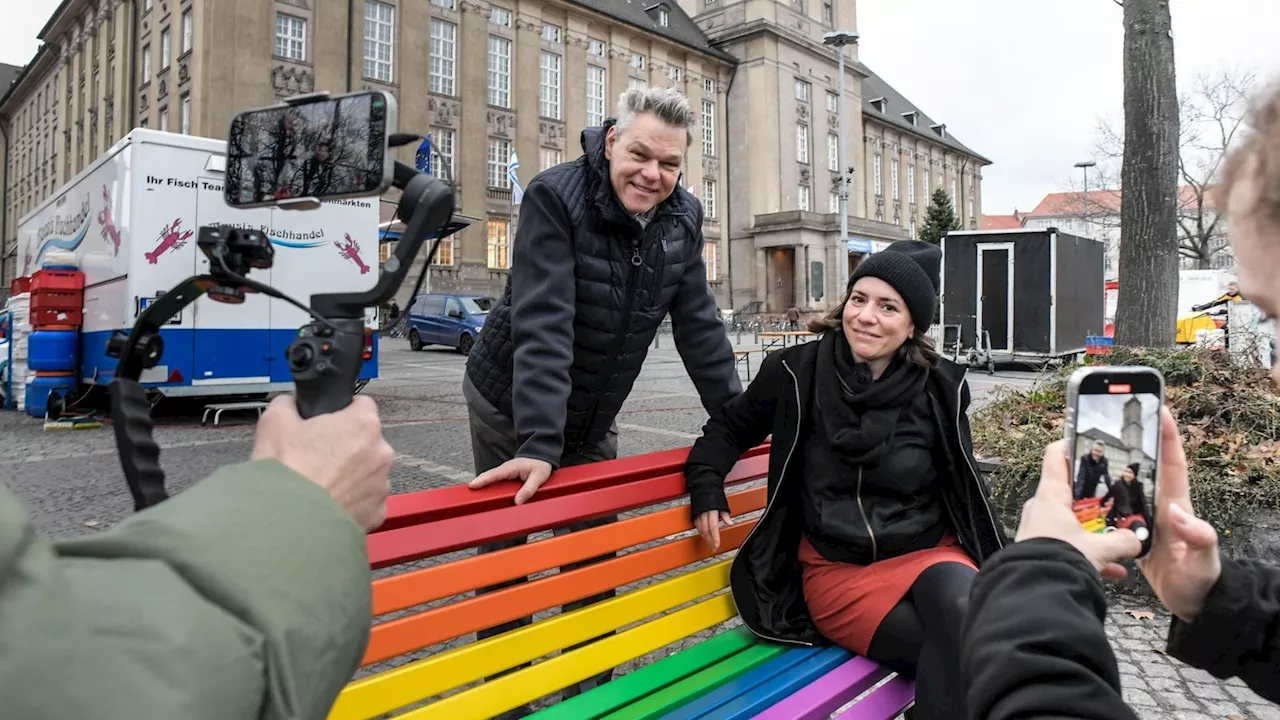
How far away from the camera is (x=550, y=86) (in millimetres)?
38094

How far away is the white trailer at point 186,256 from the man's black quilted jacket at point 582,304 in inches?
252

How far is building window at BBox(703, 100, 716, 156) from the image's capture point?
4556 cm

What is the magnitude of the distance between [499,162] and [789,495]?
3522cm

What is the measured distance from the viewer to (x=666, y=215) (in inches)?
102

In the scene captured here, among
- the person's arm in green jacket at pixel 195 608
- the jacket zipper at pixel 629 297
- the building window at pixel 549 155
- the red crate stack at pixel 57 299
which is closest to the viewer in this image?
the person's arm in green jacket at pixel 195 608

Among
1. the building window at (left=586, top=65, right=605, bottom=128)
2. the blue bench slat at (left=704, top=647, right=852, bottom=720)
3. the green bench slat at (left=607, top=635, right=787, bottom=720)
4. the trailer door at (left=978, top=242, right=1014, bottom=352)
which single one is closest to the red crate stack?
the green bench slat at (left=607, top=635, right=787, bottom=720)

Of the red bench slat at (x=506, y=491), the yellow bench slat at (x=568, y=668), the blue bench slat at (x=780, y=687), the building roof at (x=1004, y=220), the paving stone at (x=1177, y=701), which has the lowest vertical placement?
the paving stone at (x=1177, y=701)

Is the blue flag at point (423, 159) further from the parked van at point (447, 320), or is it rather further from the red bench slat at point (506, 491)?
the parked van at point (447, 320)

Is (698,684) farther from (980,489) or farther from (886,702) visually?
(980,489)

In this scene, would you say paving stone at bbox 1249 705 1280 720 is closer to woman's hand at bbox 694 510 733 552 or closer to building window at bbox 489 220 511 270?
woman's hand at bbox 694 510 733 552

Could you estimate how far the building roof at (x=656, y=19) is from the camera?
132ft

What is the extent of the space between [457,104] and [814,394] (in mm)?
34094

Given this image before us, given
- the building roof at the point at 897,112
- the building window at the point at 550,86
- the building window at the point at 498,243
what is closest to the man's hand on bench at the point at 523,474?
the building window at the point at 498,243

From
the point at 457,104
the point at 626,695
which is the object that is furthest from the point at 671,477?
the point at 457,104
